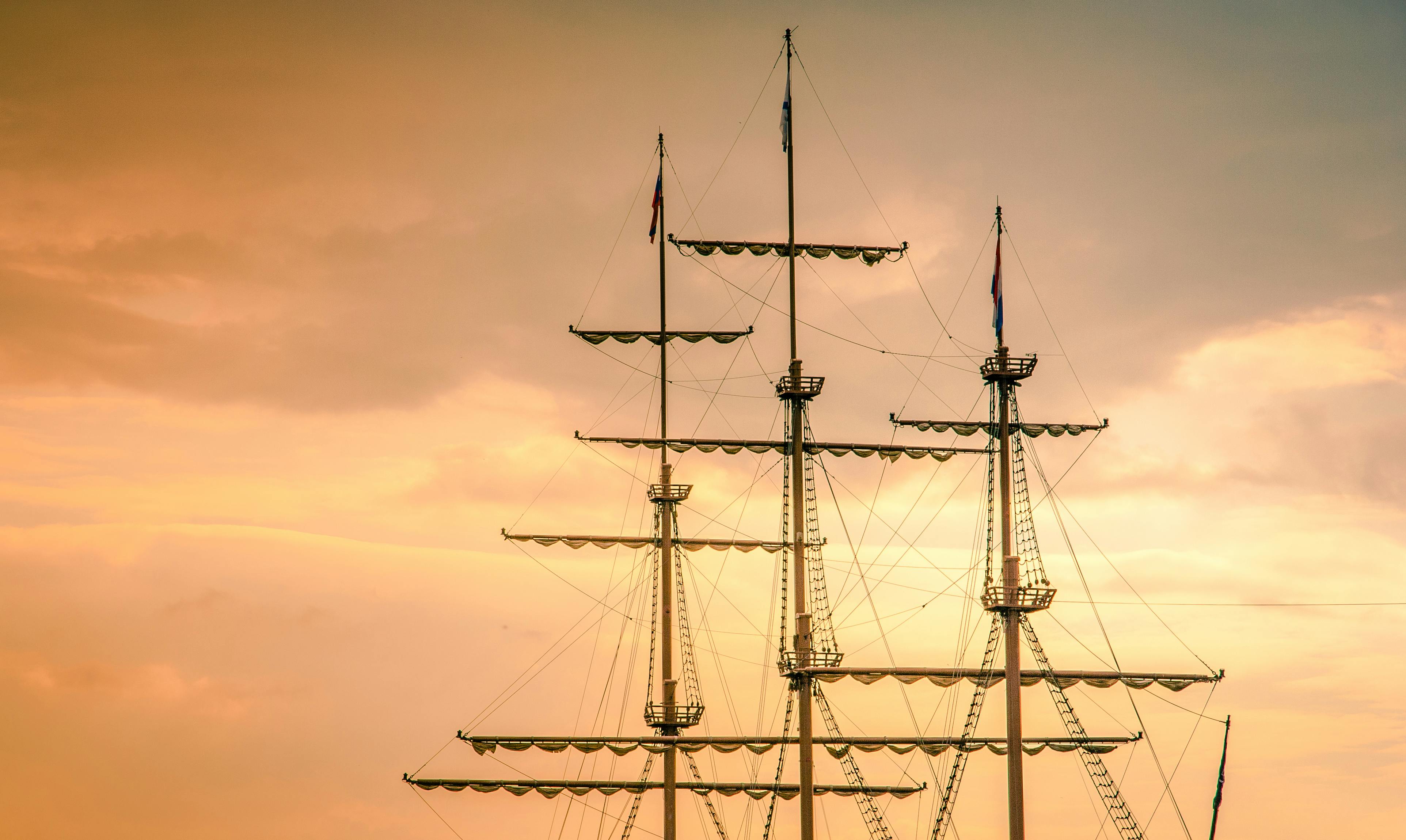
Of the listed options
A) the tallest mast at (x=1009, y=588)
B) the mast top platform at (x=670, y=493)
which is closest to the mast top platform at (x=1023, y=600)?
the tallest mast at (x=1009, y=588)

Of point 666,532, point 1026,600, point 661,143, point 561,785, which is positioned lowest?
point 561,785

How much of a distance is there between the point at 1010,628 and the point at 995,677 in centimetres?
567

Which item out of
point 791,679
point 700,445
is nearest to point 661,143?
point 700,445

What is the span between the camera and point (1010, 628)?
6431cm

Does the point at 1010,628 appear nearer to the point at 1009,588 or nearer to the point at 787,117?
the point at 1009,588

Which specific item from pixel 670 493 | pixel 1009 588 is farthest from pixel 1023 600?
pixel 670 493

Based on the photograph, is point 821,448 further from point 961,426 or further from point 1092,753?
point 1092,753

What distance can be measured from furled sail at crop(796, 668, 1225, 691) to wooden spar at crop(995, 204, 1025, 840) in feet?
7.62

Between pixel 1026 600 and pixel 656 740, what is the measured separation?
19.8 m

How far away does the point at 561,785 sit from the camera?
8169 cm

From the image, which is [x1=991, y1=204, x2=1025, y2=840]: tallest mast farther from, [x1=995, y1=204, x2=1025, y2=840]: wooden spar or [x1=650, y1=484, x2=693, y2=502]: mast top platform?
[x1=650, y1=484, x2=693, y2=502]: mast top platform

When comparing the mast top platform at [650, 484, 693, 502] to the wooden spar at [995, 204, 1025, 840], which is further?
the mast top platform at [650, 484, 693, 502]

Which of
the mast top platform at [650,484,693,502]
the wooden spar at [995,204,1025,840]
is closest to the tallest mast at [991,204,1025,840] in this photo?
the wooden spar at [995,204,1025,840]

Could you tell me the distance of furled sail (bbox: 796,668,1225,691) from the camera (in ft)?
221
